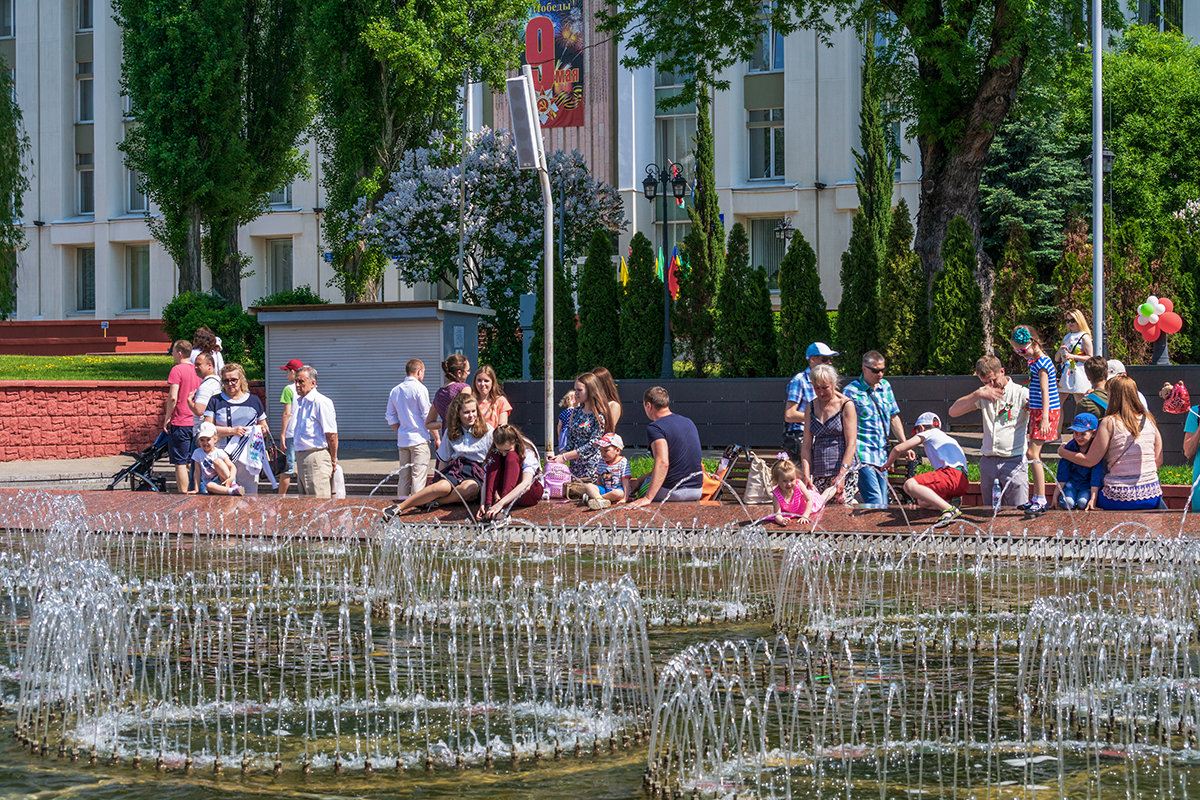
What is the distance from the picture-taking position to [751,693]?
6.70 metres

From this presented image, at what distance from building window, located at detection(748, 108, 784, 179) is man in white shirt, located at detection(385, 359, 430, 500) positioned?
97.1ft

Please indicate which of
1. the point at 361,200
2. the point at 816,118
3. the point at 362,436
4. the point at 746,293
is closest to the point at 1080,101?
the point at 816,118

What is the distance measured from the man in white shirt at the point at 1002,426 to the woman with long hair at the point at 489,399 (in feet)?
13.7

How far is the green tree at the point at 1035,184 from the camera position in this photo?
107 ft

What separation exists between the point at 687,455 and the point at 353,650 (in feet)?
13.1

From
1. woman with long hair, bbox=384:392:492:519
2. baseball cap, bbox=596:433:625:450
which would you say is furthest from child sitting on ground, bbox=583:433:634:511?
woman with long hair, bbox=384:392:492:519

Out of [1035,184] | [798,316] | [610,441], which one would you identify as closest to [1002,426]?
[610,441]

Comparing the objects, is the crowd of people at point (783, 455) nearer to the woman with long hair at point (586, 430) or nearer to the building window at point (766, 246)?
the woman with long hair at point (586, 430)

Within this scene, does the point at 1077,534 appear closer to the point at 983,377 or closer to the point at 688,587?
the point at 983,377

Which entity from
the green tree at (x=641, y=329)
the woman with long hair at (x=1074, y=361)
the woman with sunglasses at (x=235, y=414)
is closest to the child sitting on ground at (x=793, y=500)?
the woman with sunglasses at (x=235, y=414)

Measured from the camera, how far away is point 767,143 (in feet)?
136

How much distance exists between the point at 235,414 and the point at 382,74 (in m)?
17.8

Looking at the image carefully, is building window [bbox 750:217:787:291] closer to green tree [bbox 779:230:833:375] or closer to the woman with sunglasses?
green tree [bbox 779:230:833:375]

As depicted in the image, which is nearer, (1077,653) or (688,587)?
(1077,653)
